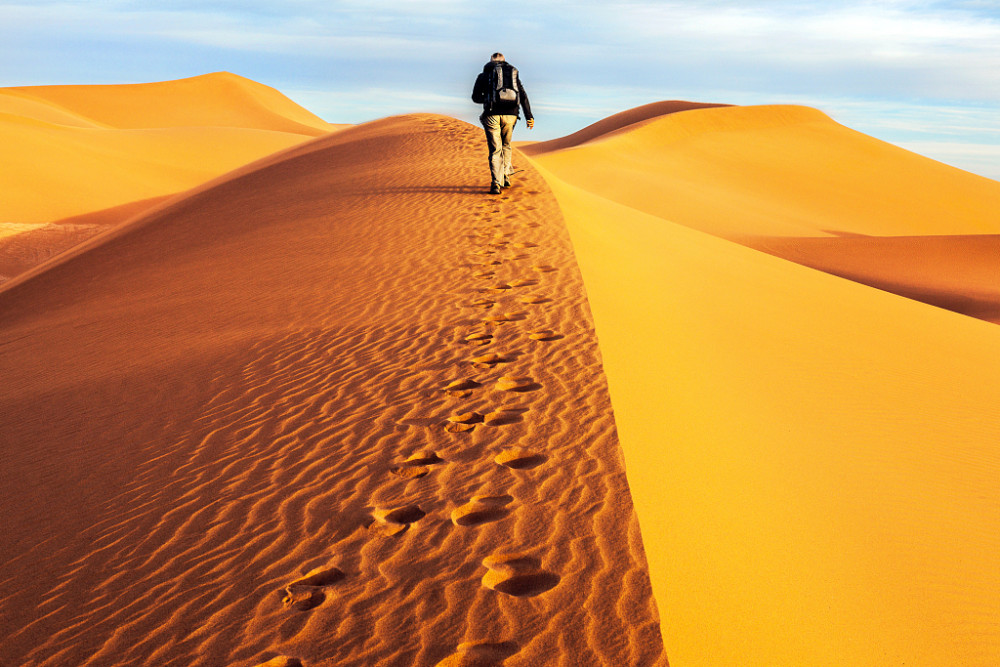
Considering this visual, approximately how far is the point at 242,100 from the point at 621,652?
106341 millimetres

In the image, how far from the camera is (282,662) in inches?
119

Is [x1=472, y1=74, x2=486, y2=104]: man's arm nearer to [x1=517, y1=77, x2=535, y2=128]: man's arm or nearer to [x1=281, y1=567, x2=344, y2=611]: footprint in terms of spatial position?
[x1=517, y1=77, x2=535, y2=128]: man's arm

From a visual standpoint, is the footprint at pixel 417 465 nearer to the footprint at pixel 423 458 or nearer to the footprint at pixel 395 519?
the footprint at pixel 423 458

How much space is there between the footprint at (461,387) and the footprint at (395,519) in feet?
4.73

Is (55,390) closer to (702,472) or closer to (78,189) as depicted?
(702,472)

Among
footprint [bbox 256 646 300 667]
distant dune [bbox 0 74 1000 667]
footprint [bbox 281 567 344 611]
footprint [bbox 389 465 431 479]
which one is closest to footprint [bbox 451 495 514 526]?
distant dune [bbox 0 74 1000 667]

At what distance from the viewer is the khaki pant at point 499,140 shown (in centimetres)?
1089

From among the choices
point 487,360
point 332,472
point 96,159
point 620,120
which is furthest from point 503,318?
point 620,120

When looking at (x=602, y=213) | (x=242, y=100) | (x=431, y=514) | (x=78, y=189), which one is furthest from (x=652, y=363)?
(x=242, y=100)

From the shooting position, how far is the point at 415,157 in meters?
15.7

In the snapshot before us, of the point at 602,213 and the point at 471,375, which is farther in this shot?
the point at 602,213

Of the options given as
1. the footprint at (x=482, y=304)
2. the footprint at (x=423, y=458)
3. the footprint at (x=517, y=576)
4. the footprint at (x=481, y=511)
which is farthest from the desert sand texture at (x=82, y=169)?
the footprint at (x=517, y=576)

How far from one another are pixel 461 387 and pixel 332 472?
50.9 inches

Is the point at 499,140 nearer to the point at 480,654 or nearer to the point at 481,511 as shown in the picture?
the point at 481,511
